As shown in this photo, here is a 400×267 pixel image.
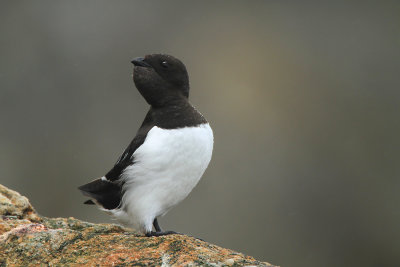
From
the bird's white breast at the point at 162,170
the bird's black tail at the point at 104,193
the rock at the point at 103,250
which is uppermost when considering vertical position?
the bird's white breast at the point at 162,170

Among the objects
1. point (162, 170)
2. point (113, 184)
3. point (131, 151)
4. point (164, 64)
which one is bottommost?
point (113, 184)

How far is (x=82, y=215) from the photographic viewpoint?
12.4m

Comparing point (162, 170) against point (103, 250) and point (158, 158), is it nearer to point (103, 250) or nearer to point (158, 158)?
point (158, 158)

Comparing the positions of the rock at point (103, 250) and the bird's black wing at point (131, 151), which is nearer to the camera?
the rock at point (103, 250)

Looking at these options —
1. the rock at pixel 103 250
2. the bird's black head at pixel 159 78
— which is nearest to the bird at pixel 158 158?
the bird's black head at pixel 159 78

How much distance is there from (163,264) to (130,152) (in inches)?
63.7

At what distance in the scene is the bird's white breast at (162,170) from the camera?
17.3 feet

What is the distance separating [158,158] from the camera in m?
5.27

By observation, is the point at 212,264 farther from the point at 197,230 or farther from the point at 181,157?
the point at 197,230

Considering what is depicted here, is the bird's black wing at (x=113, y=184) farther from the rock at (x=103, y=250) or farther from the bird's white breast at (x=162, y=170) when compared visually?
the rock at (x=103, y=250)

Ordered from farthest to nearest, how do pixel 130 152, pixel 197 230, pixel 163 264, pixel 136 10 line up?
pixel 136 10 < pixel 197 230 < pixel 130 152 < pixel 163 264

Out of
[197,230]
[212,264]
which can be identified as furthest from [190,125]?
[197,230]

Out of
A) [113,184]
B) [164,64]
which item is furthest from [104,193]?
[164,64]

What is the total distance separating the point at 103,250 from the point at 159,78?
1831 millimetres
